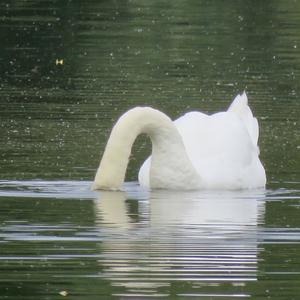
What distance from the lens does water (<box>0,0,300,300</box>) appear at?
410 inches

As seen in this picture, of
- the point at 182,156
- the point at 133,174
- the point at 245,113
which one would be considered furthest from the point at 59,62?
the point at 182,156

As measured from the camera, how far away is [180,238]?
1180cm

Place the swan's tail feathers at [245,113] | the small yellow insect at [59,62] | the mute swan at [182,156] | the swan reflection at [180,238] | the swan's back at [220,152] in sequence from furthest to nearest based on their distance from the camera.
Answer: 1. the small yellow insect at [59,62]
2. the swan's tail feathers at [245,113]
3. the swan's back at [220,152]
4. the mute swan at [182,156]
5. the swan reflection at [180,238]

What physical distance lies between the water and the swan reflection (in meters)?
0.01

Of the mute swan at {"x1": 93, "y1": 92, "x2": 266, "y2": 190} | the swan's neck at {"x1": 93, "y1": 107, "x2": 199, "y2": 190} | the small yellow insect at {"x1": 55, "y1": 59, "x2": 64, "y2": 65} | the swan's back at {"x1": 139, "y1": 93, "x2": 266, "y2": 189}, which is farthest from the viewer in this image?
the small yellow insect at {"x1": 55, "y1": 59, "x2": 64, "y2": 65}

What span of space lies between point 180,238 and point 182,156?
8.77 feet

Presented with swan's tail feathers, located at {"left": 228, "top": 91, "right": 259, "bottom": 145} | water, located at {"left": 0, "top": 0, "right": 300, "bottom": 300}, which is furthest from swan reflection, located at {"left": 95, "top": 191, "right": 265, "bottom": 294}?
swan's tail feathers, located at {"left": 228, "top": 91, "right": 259, "bottom": 145}

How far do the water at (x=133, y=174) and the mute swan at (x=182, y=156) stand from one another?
0.16m

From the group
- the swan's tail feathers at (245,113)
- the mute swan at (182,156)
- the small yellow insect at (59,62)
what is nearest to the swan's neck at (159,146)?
the mute swan at (182,156)

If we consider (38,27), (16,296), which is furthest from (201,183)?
(38,27)

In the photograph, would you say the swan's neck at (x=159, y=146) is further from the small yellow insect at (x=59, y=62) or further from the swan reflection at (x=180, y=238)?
the small yellow insect at (x=59, y=62)

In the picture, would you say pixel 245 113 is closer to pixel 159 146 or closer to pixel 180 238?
pixel 159 146

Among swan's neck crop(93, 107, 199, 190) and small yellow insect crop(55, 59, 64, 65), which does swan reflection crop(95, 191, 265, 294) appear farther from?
small yellow insect crop(55, 59, 64, 65)

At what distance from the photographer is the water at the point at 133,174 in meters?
10.4
